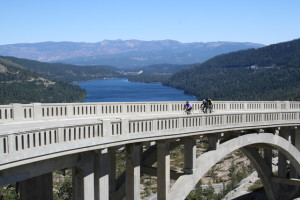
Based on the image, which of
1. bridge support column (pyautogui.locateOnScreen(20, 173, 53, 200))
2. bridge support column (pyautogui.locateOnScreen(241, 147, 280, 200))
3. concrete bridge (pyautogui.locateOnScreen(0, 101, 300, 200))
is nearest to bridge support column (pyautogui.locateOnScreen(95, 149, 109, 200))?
concrete bridge (pyautogui.locateOnScreen(0, 101, 300, 200))

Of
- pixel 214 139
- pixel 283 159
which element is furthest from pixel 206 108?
pixel 283 159

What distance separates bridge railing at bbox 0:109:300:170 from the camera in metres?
10.2

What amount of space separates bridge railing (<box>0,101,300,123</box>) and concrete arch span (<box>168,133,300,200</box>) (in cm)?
383

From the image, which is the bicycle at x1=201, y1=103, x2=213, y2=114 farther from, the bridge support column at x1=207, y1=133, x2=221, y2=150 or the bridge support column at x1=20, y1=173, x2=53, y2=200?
the bridge support column at x1=20, y1=173, x2=53, y2=200

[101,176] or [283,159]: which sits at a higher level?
[101,176]

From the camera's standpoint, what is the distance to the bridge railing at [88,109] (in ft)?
53.0

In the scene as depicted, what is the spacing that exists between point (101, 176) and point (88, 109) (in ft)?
20.3

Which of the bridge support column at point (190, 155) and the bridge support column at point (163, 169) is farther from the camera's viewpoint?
the bridge support column at point (190, 155)

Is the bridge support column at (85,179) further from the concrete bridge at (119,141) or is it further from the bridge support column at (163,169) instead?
the bridge support column at (163,169)

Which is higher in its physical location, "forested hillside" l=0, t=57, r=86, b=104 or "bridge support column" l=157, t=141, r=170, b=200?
"bridge support column" l=157, t=141, r=170, b=200

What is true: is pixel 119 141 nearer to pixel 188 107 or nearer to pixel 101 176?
pixel 101 176

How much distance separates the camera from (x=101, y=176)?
43.7ft

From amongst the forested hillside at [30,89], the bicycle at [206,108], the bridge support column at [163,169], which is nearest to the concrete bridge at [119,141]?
the bridge support column at [163,169]

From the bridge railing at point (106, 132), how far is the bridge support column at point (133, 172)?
2.40ft
